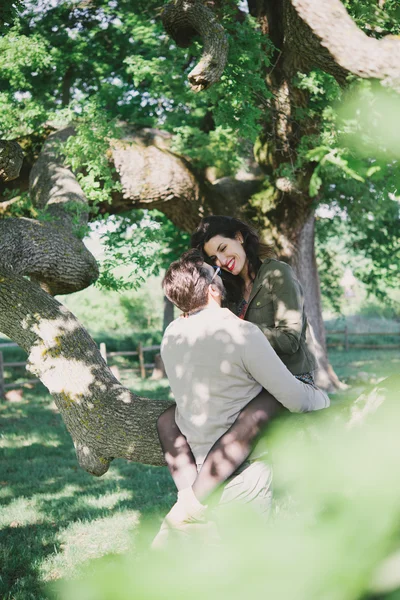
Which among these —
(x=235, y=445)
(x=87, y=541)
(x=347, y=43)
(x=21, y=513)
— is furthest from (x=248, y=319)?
Result: (x=21, y=513)

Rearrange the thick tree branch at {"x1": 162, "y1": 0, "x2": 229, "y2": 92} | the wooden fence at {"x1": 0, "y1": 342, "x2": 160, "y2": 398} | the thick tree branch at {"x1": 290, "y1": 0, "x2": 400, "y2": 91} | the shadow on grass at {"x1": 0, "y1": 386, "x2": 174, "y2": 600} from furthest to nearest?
the wooden fence at {"x1": 0, "y1": 342, "x2": 160, "y2": 398} → the shadow on grass at {"x1": 0, "y1": 386, "x2": 174, "y2": 600} → the thick tree branch at {"x1": 162, "y1": 0, "x2": 229, "y2": 92} → the thick tree branch at {"x1": 290, "y1": 0, "x2": 400, "y2": 91}

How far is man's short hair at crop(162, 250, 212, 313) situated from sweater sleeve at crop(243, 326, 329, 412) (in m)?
0.35

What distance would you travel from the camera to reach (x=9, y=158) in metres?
4.82

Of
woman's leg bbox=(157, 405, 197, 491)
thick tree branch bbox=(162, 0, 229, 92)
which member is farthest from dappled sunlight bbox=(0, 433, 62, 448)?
woman's leg bbox=(157, 405, 197, 491)

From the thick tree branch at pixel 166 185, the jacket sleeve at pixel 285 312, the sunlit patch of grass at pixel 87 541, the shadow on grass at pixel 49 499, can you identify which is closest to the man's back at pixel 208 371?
the jacket sleeve at pixel 285 312

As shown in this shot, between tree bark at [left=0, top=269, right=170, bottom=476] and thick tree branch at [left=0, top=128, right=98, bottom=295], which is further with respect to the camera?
thick tree branch at [left=0, top=128, right=98, bottom=295]

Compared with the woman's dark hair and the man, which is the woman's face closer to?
the woman's dark hair

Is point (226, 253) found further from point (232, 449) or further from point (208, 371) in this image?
point (232, 449)

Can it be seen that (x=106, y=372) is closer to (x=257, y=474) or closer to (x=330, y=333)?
(x=257, y=474)

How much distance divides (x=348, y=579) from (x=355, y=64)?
2.97m

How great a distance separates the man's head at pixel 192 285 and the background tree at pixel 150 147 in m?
0.91

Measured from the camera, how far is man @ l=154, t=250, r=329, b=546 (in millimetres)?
2641

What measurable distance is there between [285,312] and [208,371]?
30.2 inches

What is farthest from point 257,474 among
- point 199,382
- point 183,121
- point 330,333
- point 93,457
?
point 330,333
